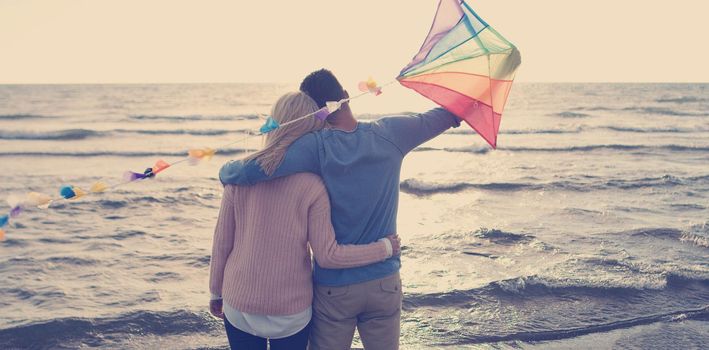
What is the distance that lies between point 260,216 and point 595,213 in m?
7.61

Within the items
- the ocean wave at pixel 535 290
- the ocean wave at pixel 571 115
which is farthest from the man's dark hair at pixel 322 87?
the ocean wave at pixel 571 115

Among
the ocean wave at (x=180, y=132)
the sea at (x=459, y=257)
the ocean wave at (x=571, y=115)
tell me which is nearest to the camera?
the sea at (x=459, y=257)

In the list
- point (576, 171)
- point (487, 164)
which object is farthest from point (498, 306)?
point (487, 164)

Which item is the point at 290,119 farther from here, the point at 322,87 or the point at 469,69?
the point at 469,69

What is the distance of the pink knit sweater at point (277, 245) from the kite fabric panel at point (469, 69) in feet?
2.59

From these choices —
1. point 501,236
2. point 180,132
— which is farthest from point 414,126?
point 180,132

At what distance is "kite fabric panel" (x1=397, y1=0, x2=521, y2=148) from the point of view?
8.82 feet

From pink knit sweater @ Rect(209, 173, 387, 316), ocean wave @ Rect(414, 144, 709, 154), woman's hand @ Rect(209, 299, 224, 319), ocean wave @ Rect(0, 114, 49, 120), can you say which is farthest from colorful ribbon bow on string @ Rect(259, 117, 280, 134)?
ocean wave @ Rect(0, 114, 49, 120)

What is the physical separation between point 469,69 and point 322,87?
772 mm

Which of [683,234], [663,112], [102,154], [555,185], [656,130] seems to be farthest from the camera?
[663,112]

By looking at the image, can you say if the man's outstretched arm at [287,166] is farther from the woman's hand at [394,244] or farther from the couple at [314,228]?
the woman's hand at [394,244]

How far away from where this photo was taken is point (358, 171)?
239 centimetres

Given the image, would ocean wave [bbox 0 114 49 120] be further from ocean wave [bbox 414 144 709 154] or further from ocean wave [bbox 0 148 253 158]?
ocean wave [bbox 414 144 709 154]

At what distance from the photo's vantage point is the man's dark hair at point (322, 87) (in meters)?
2.41
